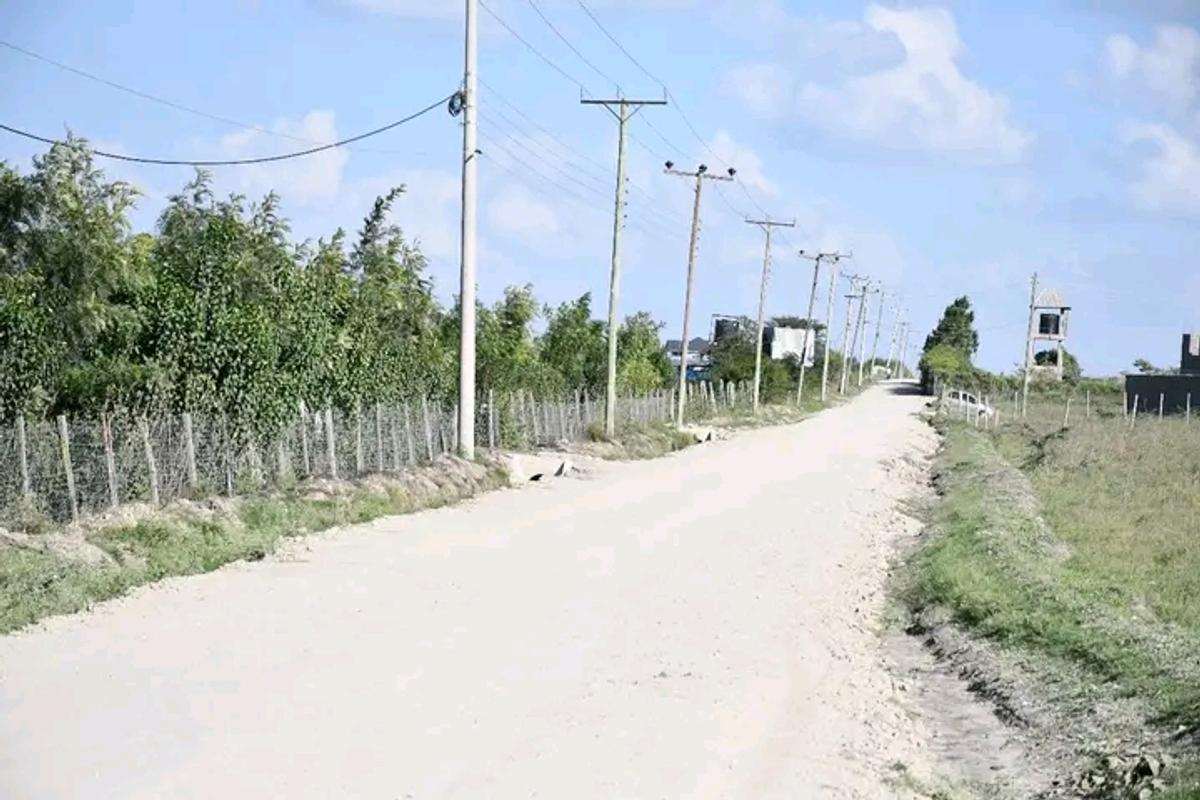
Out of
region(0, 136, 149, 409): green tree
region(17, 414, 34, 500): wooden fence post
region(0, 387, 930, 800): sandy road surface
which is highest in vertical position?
region(0, 136, 149, 409): green tree

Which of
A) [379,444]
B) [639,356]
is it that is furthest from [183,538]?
[639,356]

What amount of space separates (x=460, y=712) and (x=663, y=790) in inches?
77.2

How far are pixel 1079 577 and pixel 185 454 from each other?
11.3m

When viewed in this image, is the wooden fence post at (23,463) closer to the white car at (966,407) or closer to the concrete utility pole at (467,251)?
the concrete utility pole at (467,251)

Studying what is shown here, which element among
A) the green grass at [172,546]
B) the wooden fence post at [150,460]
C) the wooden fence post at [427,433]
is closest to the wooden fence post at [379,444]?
the wooden fence post at [427,433]

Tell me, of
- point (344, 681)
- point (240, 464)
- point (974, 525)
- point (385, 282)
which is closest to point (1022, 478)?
point (974, 525)

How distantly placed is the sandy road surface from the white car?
57.8 m

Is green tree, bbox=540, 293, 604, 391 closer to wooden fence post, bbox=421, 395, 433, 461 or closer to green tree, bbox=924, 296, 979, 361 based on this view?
wooden fence post, bbox=421, 395, 433, 461

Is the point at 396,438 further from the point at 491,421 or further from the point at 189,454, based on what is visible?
the point at 189,454

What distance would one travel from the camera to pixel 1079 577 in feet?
63.3

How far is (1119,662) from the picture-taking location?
12820mm

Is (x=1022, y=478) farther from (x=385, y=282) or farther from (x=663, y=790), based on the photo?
(x=663, y=790)

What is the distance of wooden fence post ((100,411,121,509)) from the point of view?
1844cm

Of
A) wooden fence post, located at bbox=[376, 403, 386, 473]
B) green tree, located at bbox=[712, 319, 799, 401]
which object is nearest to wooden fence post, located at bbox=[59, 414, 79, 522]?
wooden fence post, located at bbox=[376, 403, 386, 473]
